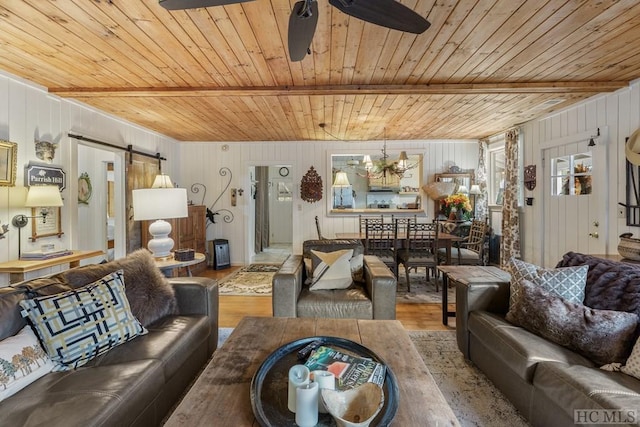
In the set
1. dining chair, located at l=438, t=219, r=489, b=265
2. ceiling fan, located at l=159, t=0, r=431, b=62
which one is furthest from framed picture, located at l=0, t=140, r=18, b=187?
dining chair, located at l=438, t=219, r=489, b=265

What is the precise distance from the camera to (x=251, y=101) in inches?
139

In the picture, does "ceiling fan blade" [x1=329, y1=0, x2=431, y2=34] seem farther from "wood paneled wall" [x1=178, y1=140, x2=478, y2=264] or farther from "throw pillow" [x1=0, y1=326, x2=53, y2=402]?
"wood paneled wall" [x1=178, y1=140, x2=478, y2=264]

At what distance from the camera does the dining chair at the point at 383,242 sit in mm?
4074

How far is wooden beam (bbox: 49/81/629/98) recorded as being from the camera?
303 centimetres

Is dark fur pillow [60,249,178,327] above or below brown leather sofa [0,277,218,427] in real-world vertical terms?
above

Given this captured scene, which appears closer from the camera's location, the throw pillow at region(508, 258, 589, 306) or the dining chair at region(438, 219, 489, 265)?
the throw pillow at region(508, 258, 589, 306)

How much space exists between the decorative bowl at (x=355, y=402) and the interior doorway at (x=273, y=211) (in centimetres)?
601

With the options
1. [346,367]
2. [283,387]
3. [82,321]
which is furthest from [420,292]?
[82,321]

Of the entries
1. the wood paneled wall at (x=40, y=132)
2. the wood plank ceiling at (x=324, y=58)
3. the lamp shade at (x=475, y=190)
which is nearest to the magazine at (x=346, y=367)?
the wood plank ceiling at (x=324, y=58)

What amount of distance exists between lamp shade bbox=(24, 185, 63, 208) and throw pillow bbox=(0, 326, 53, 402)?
1.89 meters

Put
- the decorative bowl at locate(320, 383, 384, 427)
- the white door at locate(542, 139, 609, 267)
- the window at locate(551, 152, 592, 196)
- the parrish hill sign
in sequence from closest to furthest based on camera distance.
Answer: the decorative bowl at locate(320, 383, 384, 427)
the parrish hill sign
the white door at locate(542, 139, 609, 267)
the window at locate(551, 152, 592, 196)

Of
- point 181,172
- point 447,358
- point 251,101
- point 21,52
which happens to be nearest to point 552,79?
point 447,358

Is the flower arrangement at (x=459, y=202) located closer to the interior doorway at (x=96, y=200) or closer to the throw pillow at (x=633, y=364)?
the throw pillow at (x=633, y=364)

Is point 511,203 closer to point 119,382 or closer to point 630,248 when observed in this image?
point 630,248
